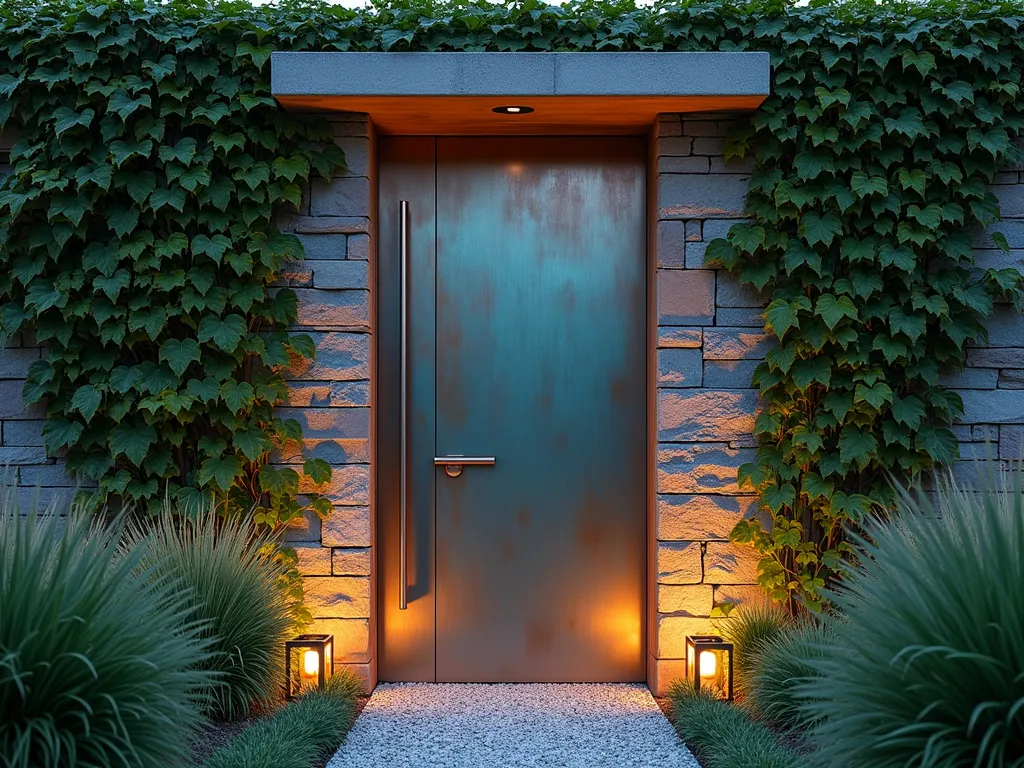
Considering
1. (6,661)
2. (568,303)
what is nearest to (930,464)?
(568,303)

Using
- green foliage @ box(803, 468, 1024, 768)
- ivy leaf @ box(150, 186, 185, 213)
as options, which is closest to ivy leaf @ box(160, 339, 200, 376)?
ivy leaf @ box(150, 186, 185, 213)

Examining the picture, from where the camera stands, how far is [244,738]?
3.01 metres

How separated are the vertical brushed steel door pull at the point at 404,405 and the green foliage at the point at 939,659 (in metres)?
2.09

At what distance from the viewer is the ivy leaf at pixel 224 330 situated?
369 cm

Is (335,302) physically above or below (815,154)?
below

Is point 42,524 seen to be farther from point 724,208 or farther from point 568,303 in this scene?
point 724,208

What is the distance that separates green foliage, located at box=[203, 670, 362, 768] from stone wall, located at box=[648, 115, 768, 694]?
1.31 metres

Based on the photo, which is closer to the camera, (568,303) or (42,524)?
(42,524)

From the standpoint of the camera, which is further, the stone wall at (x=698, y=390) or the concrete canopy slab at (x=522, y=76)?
the stone wall at (x=698, y=390)

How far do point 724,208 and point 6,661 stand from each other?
3.03 metres

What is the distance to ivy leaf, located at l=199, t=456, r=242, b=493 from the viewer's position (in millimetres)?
3693

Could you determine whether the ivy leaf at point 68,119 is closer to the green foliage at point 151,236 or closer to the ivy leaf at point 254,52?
the green foliage at point 151,236

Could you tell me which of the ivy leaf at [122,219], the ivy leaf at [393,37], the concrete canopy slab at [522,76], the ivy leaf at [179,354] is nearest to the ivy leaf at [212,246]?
the ivy leaf at [122,219]

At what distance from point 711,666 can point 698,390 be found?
110cm
